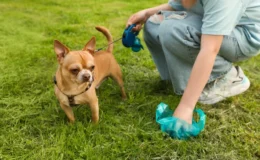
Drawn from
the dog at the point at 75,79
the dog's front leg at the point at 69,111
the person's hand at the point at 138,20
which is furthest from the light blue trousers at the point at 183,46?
the dog's front leg at the point at 69,111

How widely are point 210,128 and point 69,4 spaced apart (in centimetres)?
398

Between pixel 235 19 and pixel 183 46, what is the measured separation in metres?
0.39

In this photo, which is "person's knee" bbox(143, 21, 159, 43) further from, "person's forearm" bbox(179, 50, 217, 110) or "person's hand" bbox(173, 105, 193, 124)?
"person's hand" bbox(173, 105, 193, 124)

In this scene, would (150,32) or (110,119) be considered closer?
(110,119)

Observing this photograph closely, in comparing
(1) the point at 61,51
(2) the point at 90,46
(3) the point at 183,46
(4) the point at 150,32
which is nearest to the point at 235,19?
(3) the point at 183,46

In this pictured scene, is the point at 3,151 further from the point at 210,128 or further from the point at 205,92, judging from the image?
the point at 205,92

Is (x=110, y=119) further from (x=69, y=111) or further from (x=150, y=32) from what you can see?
(x=150, y=32)

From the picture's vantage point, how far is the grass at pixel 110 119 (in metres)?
1.81

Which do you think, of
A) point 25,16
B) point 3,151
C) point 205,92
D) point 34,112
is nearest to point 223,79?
point 205,92

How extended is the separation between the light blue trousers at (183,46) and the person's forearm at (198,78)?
318mm

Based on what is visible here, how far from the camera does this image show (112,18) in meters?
4.71

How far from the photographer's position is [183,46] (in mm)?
2146

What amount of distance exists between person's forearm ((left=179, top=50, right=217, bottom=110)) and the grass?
0.78 ft

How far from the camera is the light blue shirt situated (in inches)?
71.7
